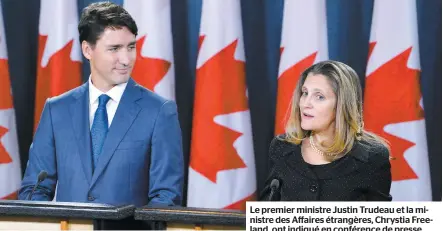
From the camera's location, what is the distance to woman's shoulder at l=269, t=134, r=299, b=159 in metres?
2.14

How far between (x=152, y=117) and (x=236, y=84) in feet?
2.43

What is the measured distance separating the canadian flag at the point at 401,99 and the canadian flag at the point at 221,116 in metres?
0.61

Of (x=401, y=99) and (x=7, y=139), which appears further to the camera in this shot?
(x=7, y=139)

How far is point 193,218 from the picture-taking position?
1.72m

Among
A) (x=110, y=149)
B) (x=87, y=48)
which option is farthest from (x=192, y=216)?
(x=87, y=48)

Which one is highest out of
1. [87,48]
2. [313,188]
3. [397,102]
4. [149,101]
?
[87,48]

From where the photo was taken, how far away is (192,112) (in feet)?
11.4

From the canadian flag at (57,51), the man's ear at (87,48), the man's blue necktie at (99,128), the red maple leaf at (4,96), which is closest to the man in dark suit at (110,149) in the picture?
the man's blue necktie at (99,128)

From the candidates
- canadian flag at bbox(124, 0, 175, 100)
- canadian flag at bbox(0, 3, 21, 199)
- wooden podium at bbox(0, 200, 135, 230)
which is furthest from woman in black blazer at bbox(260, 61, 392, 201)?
canadian flag at bbox(0, 3, 21, 199)

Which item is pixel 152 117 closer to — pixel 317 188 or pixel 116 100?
pixel 116 100

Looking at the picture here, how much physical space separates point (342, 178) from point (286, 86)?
45.5 inches

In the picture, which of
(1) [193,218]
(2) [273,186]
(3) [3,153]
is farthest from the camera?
(3) [3,153]

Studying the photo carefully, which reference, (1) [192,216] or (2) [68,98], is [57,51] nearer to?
(2) [68,98]

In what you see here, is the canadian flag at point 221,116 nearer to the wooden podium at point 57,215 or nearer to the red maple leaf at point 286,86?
the red maple leaf at point 286,86
